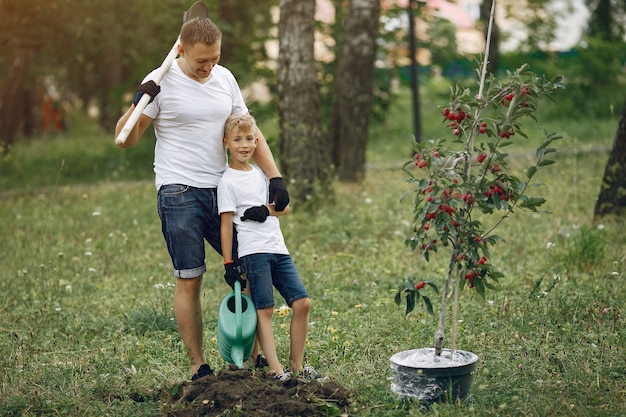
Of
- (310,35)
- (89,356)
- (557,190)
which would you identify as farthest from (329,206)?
(89,356)

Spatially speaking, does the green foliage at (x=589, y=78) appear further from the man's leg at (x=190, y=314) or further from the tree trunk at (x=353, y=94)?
the man's leg at (x=190, y=314)

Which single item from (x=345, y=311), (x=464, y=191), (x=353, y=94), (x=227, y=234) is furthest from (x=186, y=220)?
(x=353, y=94)

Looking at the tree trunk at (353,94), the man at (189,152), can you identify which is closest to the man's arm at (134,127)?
the man at (189,152)

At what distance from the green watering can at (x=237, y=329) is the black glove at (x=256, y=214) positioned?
34 cm

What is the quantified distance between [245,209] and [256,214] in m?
0.09

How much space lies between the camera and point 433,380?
14.2 ft

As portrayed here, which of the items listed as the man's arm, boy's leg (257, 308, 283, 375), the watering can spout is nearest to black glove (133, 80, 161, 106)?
the man's arm

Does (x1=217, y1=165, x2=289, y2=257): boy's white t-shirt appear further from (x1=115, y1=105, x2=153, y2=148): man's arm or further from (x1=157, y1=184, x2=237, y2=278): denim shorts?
(x1=115, y1=105, x2=153, y2=148): man's arm

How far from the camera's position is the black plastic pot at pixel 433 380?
14.2ft

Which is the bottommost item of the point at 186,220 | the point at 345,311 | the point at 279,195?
the point at 345,311

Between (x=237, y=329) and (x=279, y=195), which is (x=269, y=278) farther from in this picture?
(x=279, y=195)

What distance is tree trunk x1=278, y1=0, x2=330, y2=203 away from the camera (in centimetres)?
1002

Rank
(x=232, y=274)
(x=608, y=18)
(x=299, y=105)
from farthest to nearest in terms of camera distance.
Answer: (x=608, y=18)
(x=299, y=105)
(x=232, y=274)

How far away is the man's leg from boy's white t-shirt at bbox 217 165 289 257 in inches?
13.2
